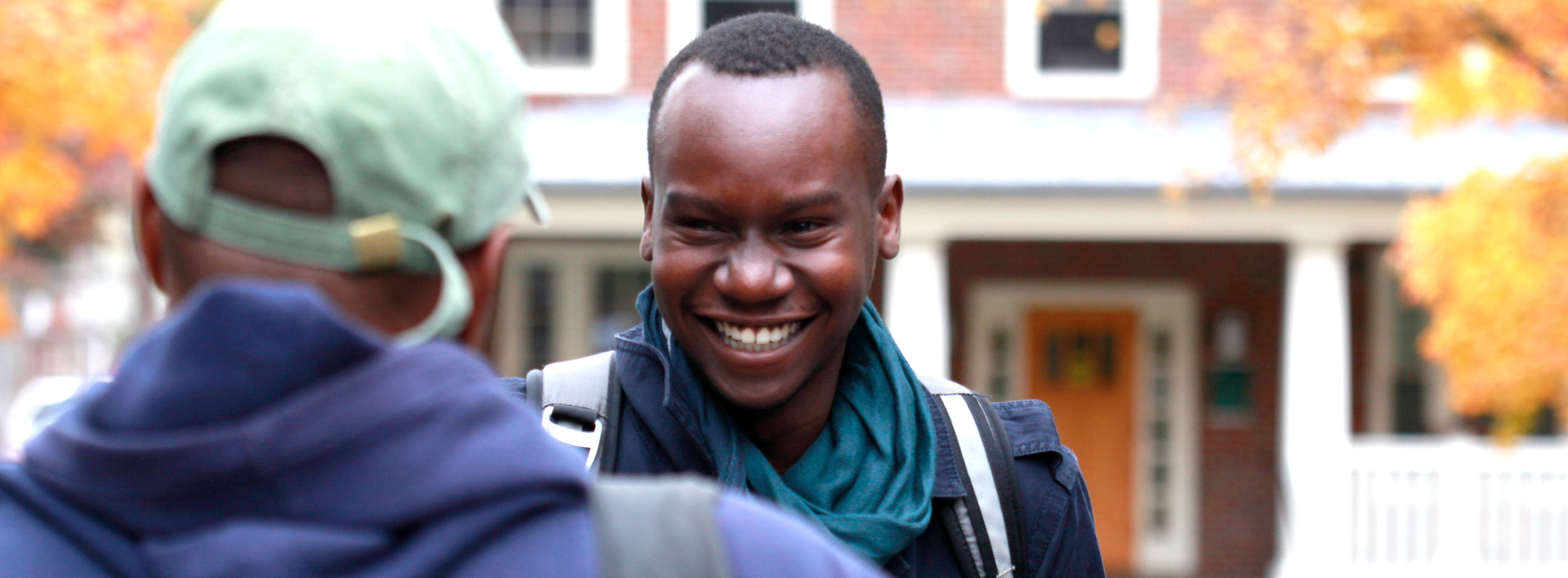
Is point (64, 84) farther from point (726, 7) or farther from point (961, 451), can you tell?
point (961, 451)

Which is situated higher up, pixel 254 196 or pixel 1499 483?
pixel 254 196

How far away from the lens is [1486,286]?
261 inches

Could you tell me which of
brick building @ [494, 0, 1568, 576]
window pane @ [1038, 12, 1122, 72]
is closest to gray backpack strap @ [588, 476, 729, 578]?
brick building @ [494, 0, 1568, 576]

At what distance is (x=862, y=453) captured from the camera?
200cm

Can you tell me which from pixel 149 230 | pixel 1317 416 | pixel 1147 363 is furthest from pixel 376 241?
pixel 1147 363

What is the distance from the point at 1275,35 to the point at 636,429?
594cm

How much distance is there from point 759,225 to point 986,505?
48cm

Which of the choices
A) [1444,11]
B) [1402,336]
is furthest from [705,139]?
[1402,336]

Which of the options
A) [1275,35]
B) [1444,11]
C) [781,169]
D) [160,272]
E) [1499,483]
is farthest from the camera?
[1499,483]

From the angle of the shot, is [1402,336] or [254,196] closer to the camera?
[254,196]

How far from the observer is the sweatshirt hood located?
0.94m

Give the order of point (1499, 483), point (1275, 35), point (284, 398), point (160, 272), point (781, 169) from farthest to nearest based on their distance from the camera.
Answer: point (1499, 483), point (1275, 35), point (781, 169), point (160, 272), point (284, 398)

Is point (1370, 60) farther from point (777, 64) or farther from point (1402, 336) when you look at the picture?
point (1402, 336)

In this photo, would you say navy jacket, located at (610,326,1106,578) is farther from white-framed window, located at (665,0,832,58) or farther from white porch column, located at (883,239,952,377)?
white-framed window, located at (665,0,832,58)
